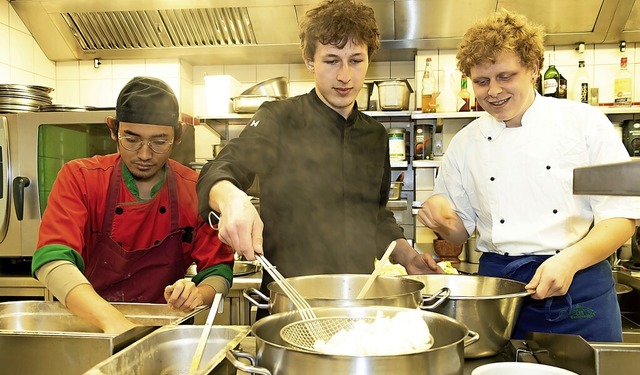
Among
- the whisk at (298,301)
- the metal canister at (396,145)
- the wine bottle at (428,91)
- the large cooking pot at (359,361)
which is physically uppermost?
the wine bottle at (428,91)

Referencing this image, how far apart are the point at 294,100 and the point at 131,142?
1.85 ft

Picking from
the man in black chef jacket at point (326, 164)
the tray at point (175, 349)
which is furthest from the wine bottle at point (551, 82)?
the tray at point (175, 349)

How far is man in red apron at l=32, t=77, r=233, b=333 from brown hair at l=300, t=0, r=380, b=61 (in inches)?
21.6

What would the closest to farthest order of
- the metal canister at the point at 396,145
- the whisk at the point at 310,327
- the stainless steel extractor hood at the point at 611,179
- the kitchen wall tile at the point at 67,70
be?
the stainless steel extractor hood at the point at 611,179
the whisk at the point at 310,327
the metal canister at the point at 396,145
the kitchen wall tile at the point at 67,70

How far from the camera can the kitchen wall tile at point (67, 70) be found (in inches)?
151

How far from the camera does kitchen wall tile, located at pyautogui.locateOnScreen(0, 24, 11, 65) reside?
3273 millimetres

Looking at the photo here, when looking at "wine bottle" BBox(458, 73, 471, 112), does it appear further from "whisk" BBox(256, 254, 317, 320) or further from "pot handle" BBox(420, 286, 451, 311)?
"whisk" BBox(256, 254, 317, 320)

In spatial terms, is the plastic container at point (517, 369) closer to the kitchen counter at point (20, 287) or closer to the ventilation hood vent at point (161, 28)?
the kitchen counter at point (20, 287)

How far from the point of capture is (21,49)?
11.4 ft

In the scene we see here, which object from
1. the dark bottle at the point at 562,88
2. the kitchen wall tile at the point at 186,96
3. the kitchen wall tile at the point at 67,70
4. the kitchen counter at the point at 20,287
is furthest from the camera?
the kitchen wall tile at the point at 67,70

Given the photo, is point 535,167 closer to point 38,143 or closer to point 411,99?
point 411,99

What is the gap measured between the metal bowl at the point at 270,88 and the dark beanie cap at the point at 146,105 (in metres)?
1.57

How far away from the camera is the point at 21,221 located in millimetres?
3076

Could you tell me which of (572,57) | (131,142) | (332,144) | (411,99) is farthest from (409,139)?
(131,142)
